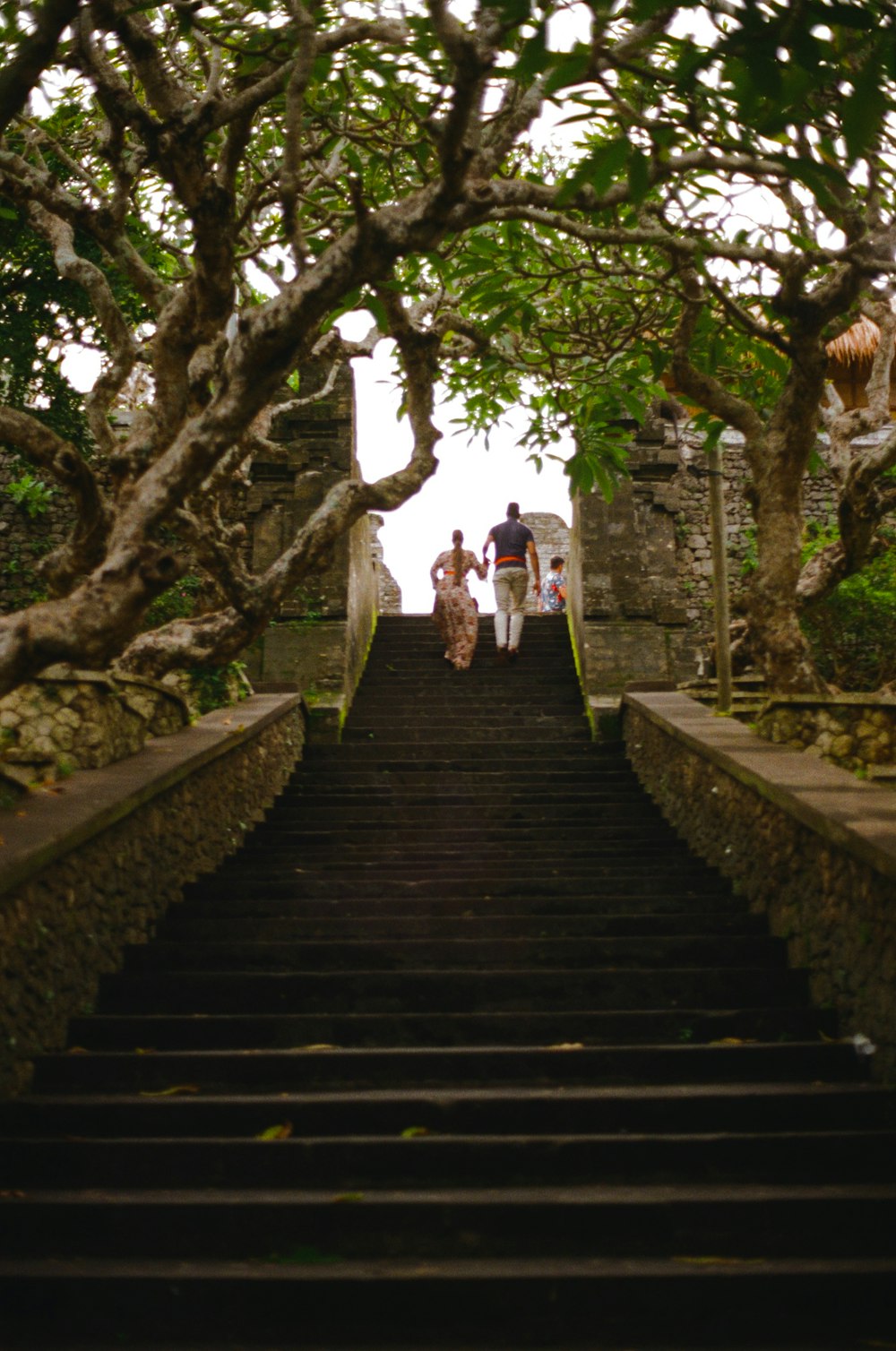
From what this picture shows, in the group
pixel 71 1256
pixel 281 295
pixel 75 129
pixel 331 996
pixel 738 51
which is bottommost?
pixel 71 1256

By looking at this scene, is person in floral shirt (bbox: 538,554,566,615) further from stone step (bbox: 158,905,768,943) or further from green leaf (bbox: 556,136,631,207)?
green leaf (bbox: 556,136,631,207)

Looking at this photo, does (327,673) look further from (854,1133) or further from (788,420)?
(854,1133)

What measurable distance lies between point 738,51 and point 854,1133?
3156mm

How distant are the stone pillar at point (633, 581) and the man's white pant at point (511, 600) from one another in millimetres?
562

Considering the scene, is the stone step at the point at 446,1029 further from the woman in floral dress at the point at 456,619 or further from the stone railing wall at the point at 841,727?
the woman in floral dress at the point at 456,619

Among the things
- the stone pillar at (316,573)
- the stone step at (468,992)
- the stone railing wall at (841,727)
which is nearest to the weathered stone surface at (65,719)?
the stone step at (468,992)

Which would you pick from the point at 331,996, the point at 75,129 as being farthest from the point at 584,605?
the point at 331,996

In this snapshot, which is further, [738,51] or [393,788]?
[393,788]

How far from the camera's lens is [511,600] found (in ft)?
38.8

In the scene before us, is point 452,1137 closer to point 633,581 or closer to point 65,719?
point 65,719

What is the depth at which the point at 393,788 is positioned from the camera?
8250 mm

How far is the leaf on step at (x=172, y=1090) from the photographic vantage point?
412 centimetres

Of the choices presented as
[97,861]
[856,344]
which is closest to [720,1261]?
[97,861]

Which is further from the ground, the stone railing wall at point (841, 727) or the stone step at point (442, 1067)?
the stone railing wall at point (841, 727)
